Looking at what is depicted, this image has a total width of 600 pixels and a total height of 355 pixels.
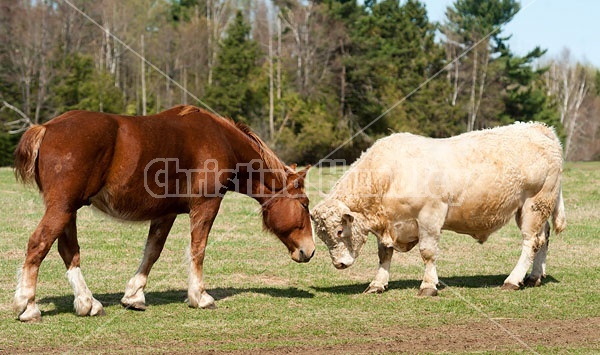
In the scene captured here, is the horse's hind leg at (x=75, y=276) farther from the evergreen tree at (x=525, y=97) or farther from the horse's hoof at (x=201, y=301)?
the evergreen tree at (x=525, y=97)

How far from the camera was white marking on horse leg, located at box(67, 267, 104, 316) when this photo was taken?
8891 millimetres

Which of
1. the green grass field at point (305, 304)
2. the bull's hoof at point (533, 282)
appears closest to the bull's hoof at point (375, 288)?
the green grass field at point (305, 304)

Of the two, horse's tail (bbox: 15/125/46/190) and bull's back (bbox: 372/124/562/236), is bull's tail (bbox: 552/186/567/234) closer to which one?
bull's back (bbox: 372/124/562/236)

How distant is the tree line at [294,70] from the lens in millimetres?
44938

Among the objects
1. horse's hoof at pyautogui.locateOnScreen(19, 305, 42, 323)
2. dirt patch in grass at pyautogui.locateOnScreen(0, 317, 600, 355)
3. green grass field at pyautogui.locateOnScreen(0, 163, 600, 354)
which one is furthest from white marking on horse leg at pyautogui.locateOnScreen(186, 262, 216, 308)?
horse's hoof at pyautogui.locateOnScreen(19, 305, 42, 323)

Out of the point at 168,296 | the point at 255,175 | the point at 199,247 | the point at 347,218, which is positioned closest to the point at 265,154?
the point at 255,175

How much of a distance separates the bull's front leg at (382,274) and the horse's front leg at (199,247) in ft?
7.71

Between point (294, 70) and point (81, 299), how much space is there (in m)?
44.9

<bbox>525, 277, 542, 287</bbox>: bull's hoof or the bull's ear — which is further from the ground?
the bull's ear

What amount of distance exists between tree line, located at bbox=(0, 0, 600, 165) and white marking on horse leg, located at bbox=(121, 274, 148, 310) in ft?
92.7

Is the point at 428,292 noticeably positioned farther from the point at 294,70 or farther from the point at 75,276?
the point at 294,70

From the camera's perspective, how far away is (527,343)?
8008 millimetres

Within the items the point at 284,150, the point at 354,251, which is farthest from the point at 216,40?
the point at 354,251

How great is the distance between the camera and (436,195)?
10.6 meters
